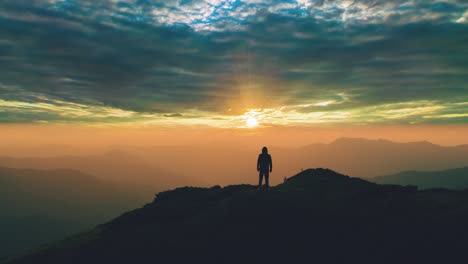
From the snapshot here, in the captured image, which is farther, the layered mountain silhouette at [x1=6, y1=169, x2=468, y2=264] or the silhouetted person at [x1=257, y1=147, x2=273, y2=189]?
the silhouetted person at [x1=257, y1=147, x2=273, y2=189]

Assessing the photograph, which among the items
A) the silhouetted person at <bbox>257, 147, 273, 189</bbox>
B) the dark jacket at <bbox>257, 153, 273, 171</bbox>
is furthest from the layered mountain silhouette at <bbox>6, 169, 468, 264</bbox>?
the dark jacket at <bbox>257, 153, 273, 171</bbox>

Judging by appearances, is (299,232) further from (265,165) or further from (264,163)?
(264,163)

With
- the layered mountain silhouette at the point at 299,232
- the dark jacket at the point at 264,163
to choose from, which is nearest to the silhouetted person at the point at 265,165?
the dark jacket at the point at 264,163

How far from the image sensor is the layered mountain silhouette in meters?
17.8

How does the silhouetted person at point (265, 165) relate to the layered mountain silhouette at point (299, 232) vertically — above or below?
above

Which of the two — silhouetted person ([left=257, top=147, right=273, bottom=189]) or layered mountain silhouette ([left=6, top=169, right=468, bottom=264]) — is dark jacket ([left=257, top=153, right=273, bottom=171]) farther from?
layered mountain silhouette ([left=6, top=169, right=468, bottom=264])

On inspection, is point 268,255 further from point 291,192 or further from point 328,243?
point 291,192

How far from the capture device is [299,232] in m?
21.6

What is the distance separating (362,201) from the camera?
24844 millimetres

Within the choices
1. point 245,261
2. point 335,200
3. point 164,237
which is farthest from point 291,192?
point 164,237

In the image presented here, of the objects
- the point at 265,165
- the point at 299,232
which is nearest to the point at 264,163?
the point at 265,165

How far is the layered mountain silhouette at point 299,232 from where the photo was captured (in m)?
17.8

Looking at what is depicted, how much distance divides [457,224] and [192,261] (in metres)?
17.0

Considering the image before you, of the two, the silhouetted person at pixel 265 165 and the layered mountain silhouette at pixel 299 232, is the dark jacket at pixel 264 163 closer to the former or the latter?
the silhouetted person at pixel 265 165
